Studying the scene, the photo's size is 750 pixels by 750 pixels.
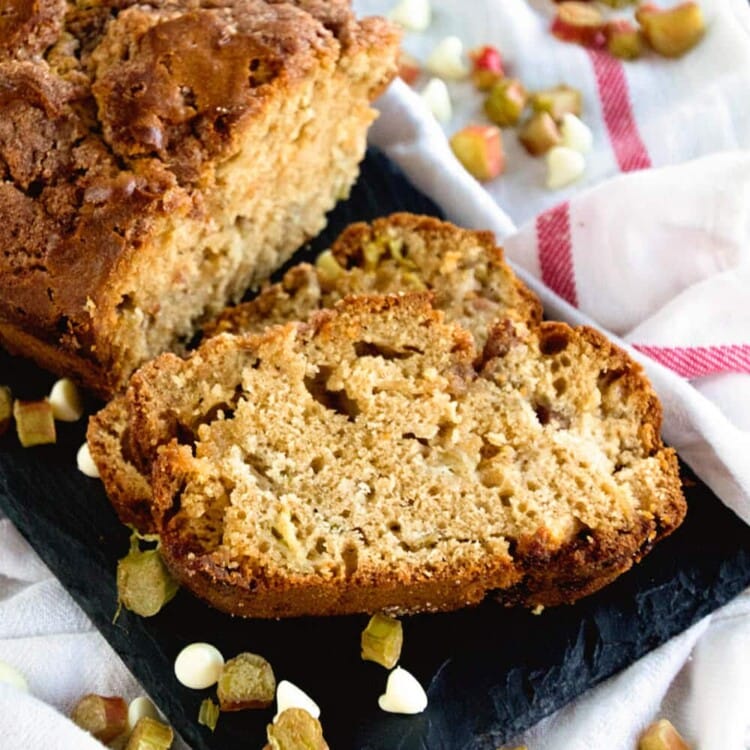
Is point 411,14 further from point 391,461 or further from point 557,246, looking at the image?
point 391,461

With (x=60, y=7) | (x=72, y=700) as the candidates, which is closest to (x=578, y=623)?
(x=72, y=700)

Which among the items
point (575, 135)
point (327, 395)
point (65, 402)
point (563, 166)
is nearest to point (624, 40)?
point (575, 135)

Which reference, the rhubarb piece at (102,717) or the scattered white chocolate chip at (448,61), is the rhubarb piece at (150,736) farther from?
the scattered white chocolate chip at (448,61)

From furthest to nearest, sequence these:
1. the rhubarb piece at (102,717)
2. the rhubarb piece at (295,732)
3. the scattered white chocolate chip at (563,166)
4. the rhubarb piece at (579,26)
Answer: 1. the rhubarb piece at (579,26)
2. the scattered white chocolate chip at (563,166)
3. the rhubarb piece at (102,717)
4. the rhubarb piece at (295,732)

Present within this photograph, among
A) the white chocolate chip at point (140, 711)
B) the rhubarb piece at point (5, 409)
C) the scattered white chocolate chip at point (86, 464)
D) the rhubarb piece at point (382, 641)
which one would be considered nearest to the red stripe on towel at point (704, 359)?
the rhubarb piece at point (382, 641)

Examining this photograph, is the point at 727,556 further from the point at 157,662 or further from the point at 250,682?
the point at 157,662

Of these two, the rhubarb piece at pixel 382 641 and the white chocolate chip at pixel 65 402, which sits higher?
the white chocolate chip at pixel 65 402
